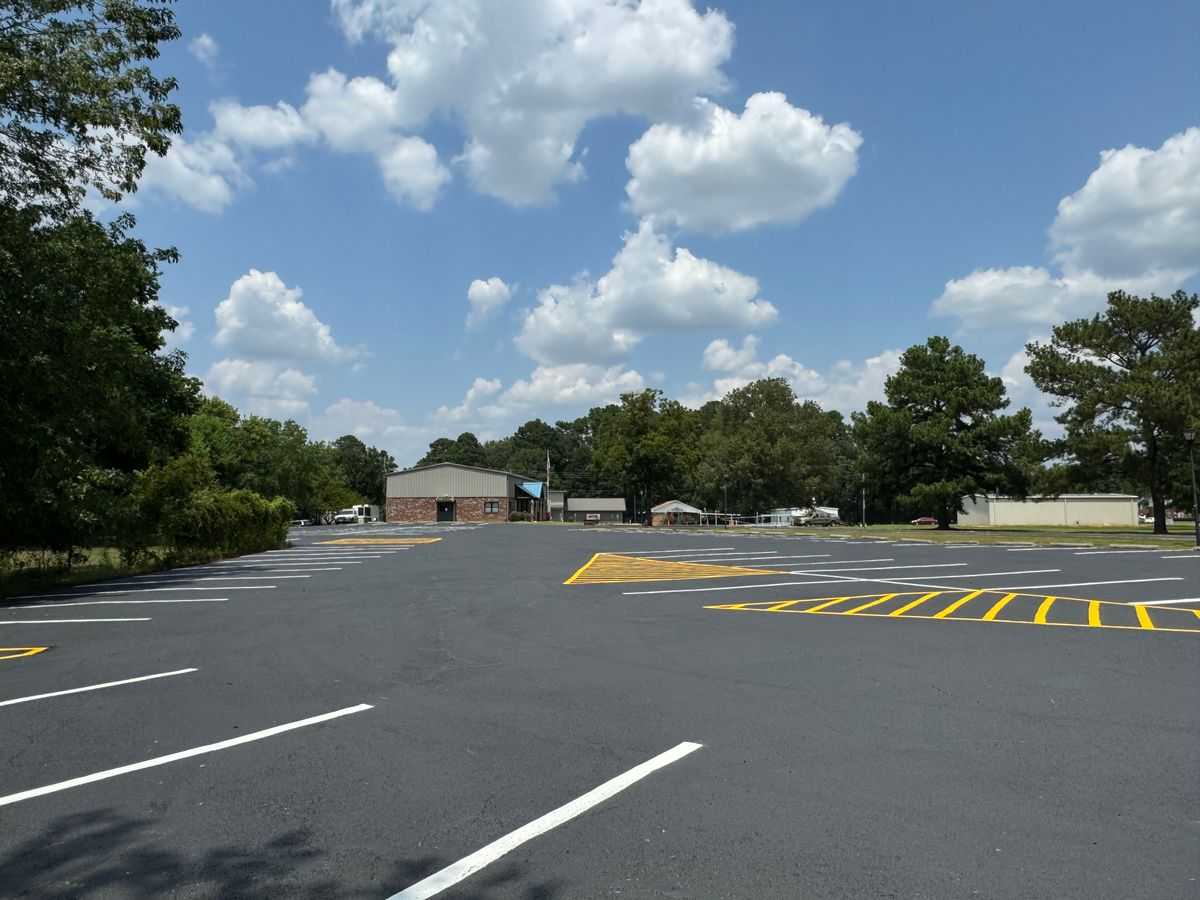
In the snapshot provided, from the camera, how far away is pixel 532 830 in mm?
4027

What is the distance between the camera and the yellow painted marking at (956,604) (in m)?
11.8

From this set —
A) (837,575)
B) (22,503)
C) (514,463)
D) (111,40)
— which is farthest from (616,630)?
(514,463)

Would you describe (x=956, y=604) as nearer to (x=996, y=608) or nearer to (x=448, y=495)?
(x=996, y=608)

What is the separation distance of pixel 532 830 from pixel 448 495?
3285 inches

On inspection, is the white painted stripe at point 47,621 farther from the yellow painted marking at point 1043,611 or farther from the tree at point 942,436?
the tree at point 942,436

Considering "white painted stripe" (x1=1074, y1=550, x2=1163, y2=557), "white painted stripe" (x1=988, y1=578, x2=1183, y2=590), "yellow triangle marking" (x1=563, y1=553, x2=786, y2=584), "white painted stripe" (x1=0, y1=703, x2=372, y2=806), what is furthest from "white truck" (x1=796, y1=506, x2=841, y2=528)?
"white painted stripe" (x1=0, y1=703, x2=372, y2=806)

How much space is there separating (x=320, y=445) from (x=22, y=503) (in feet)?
226

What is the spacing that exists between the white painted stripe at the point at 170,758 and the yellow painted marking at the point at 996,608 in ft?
29.4

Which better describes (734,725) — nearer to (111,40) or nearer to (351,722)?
(351,722)

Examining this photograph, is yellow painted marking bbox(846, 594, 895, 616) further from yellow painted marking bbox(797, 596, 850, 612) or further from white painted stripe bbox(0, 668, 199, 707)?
white painted stripe bbox(0, 668, 199, 707)

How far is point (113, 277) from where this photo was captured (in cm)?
1786

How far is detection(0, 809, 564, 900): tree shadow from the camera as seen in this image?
340cm

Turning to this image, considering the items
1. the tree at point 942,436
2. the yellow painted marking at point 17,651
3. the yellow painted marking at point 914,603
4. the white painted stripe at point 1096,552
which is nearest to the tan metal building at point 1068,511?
the tree at point 942,436

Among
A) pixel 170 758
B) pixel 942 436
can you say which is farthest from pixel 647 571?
pixel 942 436
